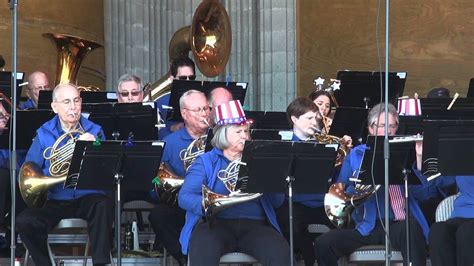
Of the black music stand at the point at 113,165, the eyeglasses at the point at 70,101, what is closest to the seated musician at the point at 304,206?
the black music stand at the point at 113,165

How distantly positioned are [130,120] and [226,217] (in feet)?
4.39

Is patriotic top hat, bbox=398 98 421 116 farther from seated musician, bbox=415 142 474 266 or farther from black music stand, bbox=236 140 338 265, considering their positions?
black music stand, bbox=236 140 338 265

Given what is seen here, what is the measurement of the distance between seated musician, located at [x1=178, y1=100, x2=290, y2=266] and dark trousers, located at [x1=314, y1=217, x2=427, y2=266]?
17.3 inches

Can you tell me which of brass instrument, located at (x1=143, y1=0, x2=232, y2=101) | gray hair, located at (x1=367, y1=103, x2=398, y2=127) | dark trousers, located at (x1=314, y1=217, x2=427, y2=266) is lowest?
dark trousers, located at (x1=314, y1=217, x2=427, y2=266)

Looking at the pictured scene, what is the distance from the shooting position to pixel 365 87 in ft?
37.5

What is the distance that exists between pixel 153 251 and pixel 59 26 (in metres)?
4.37

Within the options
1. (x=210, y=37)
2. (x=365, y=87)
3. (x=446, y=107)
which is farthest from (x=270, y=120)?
(x=210, y=37)

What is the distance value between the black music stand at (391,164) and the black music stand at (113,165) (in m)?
1.55

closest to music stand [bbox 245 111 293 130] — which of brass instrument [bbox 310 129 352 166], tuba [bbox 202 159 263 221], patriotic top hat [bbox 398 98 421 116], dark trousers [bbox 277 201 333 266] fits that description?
brass instrument [bbox 310 129 352 166]

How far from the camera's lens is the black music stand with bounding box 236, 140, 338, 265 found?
28.9 feet

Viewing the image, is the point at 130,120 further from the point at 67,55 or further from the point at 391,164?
the point at 67,55

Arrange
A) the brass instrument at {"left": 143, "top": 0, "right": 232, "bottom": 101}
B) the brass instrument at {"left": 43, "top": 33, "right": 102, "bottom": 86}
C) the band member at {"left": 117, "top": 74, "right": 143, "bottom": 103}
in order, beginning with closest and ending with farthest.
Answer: the band member at {"left": 117, "top": 74, "right": 143, "bottom": 103} < the brass instrument at {"left": 43, "top": 33, "right": 102, "bottom": 86} < the brass instrument at {"left": 143, "top": 0, "right": 232, "bottom": 101}

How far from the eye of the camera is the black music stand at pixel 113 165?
915 centimetres

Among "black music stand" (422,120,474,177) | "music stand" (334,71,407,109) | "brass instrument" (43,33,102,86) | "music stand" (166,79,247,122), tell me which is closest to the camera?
"black music stand" (422,120,474,177)
